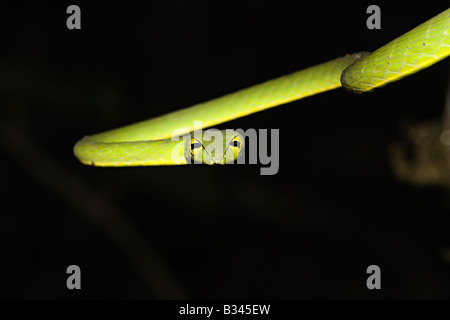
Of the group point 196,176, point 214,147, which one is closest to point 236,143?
point 214,147

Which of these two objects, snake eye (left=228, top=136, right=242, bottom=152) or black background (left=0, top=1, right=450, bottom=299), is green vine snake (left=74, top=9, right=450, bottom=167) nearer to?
snake eye (left=228, top=136, right=242, bottom=152)

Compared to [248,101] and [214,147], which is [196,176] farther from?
[214,147]

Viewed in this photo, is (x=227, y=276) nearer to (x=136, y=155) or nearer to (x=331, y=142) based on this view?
(x=331, y=142)

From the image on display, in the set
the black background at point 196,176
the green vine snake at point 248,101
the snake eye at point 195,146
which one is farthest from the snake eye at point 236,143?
the black background at point 196,176

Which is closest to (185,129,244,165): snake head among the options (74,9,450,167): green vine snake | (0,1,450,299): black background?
(74,9,450,167): green vine snake

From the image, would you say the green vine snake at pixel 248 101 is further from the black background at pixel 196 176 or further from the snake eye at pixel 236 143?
the black background at pixel 196 176
